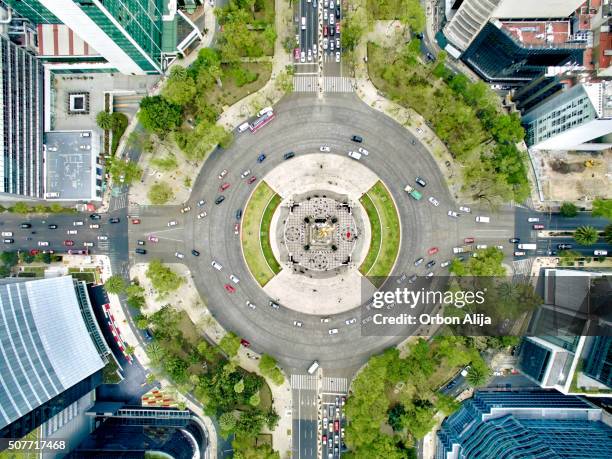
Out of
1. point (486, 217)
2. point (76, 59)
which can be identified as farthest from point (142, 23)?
point (486, 217)

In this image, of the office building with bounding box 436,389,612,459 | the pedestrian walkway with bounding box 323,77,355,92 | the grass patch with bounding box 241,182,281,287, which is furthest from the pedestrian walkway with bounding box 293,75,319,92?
the office building with bounding box 436,389,612,459

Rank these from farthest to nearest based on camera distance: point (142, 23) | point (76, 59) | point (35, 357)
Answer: point (76, 59) → point (142, 23) → point (35, 357)

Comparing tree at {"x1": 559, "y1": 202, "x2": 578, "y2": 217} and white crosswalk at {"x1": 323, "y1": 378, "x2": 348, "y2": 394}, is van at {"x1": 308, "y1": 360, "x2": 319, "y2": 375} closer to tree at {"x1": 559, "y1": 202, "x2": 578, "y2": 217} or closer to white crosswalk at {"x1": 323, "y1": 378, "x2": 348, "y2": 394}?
white crosswalk at {"x1": 323, "y1": 378, "x2": 348, "y2": 394}

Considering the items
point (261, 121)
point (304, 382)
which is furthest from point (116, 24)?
point (304, 382)

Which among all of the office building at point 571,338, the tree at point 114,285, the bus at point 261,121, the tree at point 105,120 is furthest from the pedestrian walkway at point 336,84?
the tree at point 114,285

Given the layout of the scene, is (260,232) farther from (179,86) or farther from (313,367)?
(179,86)

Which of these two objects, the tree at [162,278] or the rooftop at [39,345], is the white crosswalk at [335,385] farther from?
the rooftop at [39,345]

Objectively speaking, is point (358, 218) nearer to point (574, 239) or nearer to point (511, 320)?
point (511, 320)
